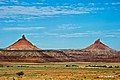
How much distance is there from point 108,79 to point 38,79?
1465cm

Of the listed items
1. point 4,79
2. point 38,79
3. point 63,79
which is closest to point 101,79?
point 63,79

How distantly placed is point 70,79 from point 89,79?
3.92 metres

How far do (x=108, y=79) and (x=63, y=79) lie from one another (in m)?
9.52

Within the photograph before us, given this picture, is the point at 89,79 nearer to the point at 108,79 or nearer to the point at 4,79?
the point at 108,79

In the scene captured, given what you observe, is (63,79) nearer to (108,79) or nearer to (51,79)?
(51,79)

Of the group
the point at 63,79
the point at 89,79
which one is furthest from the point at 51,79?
the point at 89,79

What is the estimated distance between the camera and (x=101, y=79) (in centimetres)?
8012

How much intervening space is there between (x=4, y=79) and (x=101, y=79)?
19866 mm

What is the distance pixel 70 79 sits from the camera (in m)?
79.7

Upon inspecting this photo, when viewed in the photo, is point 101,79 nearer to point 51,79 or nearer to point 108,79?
point 108,79

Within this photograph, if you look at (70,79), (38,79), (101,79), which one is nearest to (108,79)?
(101,79)

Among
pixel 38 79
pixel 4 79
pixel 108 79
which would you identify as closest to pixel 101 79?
pixel 108 79

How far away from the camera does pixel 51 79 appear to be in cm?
7881

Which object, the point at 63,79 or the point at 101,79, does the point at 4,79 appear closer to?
the point at 63,79
